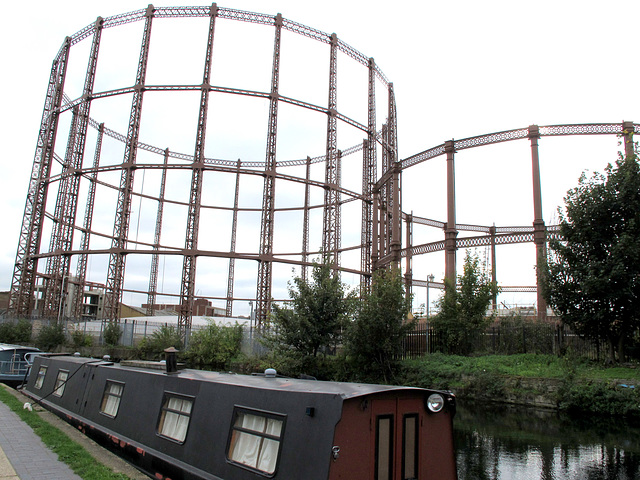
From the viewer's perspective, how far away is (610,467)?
890cm

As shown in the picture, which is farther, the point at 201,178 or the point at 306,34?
the point at 306,34

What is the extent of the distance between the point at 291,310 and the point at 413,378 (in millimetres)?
4940

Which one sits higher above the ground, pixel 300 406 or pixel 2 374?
pixel 300 406

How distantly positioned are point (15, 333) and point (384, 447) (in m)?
29.2

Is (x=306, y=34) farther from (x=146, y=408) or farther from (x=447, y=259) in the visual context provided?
(x=146, y=408)

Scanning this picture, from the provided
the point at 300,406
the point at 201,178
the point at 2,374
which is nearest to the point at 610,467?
the point at 300,406

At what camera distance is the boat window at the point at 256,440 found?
508 cm

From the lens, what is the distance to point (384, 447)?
4.86 metres

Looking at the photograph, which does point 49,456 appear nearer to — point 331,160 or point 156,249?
point 331,160

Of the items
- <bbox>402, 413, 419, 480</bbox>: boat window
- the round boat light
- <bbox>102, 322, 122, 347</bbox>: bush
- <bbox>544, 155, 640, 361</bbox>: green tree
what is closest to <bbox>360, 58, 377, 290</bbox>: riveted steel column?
<bbox>102, 322, 122, 347</bbox>: bush

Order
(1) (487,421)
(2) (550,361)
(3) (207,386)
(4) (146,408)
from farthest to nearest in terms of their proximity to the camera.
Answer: (2) (550,361) < (1) (487,421) < (4) (146,408) < (3) (207,386)

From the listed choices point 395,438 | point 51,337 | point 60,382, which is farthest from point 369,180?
point 395,438

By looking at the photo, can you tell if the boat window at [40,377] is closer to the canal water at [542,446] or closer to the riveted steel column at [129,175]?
the canal water at [542,446]

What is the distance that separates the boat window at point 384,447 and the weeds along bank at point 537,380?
1040cm
